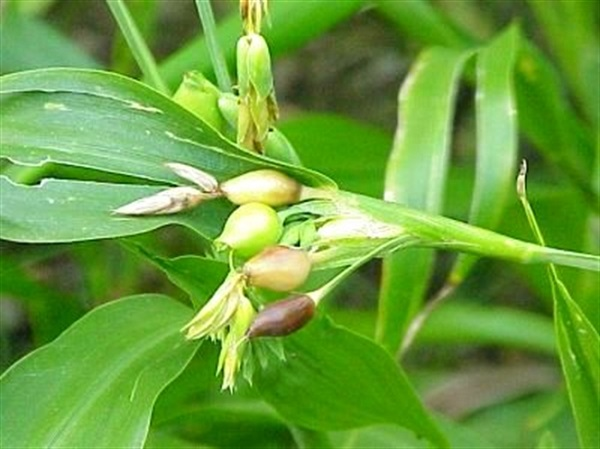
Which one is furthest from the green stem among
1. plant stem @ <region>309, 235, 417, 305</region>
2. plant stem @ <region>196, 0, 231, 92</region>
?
plant stem @ <region>196, 0, 231, 92</region>

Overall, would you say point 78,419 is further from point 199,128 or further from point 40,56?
point 40,56

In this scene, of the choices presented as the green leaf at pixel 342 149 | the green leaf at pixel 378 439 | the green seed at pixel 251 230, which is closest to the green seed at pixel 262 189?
the green seed at pixel 251 230

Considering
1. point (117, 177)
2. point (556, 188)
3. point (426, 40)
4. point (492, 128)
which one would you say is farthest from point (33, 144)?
point (556, 188)

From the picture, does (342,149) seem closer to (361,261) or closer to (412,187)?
(412,187)

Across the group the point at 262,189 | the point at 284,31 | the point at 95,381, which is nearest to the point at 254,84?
the point at 262,189

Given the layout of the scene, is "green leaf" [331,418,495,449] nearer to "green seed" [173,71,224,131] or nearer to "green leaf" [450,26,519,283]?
"green leaf" [450,26,519,283]
